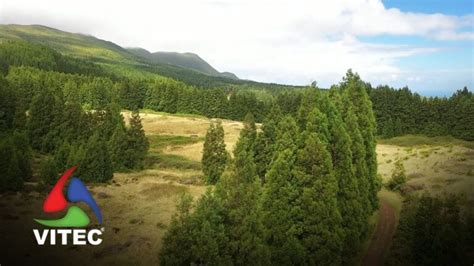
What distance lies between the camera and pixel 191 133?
115 metres

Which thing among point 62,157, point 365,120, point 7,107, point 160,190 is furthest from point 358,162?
point 7,107

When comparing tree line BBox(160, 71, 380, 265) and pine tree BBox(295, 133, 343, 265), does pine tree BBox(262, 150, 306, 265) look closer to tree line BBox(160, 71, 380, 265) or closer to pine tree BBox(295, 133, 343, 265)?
tree line BBox(160, 71, 380, 265)

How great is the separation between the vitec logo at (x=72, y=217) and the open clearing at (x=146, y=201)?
2.53 ft

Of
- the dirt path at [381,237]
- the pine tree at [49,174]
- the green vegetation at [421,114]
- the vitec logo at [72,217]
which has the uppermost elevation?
the green vegetation at [421,114]

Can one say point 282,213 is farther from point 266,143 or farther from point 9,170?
point 9,170

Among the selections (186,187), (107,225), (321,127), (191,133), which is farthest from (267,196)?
(191,133)

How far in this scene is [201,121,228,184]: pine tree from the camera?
6188 cm

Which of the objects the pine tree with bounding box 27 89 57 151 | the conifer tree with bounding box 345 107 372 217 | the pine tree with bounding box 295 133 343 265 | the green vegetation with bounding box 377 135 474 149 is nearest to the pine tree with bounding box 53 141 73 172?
the pine tree with bounding box 27 89 57 151

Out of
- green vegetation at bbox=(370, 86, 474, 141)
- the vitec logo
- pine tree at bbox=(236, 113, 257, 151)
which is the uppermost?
green vegetation at bbox=(370, 86, 474, 141)

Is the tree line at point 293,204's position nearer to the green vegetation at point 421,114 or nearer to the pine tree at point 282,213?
the pine tree at point 282,213

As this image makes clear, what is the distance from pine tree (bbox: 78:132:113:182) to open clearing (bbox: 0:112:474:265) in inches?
69.5

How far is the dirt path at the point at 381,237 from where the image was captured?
1366 inches

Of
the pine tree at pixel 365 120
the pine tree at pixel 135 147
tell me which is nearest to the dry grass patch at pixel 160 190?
the pine tree at pixel 135 147

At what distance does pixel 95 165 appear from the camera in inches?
2319
